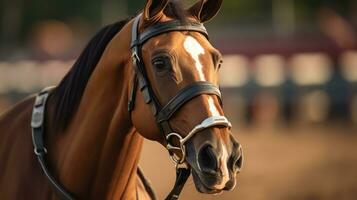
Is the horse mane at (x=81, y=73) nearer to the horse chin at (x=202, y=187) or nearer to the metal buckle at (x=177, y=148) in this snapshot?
the metal buckle at (x=177, y=148)

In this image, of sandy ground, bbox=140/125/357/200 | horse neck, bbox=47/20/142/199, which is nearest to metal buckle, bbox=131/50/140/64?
horse neck, bbox=47/20/142/199

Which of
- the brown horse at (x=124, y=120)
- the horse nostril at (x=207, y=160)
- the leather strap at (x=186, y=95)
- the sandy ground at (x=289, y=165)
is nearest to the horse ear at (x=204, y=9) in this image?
the brown horse at (x=124, y=120)

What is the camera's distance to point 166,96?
12.3 feet

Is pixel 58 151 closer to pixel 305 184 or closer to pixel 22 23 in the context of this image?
pixel 305 184

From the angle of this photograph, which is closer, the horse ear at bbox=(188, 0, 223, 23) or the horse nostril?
the horse nostril

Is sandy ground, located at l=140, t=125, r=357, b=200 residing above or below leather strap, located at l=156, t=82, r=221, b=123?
below

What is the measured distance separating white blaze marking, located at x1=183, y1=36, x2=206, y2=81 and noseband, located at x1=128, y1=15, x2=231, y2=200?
0.18 feet

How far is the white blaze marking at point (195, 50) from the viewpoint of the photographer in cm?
369

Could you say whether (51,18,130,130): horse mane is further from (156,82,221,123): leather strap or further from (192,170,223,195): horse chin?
(192,170,223,195): horse chin

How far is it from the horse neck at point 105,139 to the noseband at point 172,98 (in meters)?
0.12

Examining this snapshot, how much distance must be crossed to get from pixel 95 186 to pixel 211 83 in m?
0.72

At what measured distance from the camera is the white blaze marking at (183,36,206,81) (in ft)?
12.1

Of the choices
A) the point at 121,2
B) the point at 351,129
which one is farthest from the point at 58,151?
the point at 121,2

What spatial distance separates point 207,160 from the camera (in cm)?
355
